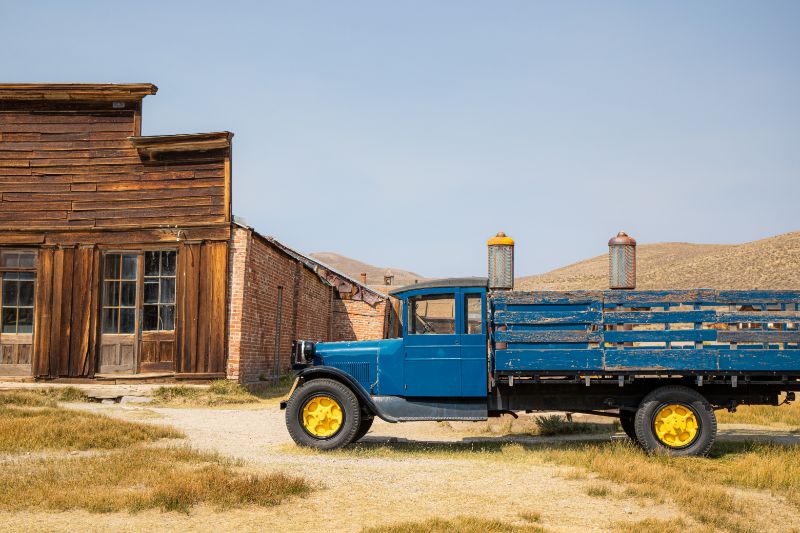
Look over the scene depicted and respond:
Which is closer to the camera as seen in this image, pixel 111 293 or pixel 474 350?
pixel 474 350

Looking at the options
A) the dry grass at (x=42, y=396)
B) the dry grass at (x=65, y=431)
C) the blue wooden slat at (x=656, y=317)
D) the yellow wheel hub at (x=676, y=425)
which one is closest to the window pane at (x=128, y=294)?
the dry grass at (x=42, y=396)

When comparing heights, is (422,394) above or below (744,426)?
above

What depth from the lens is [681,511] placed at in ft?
21.2

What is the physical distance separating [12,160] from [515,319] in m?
12.5

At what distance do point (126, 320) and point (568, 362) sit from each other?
1038 centimetres

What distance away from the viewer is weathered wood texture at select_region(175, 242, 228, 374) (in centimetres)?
1547

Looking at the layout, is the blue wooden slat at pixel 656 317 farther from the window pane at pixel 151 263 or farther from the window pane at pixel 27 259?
the window pane at pixel 27 259

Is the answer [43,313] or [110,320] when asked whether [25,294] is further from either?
[110,320]

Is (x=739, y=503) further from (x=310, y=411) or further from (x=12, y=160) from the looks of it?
(x=12, y=160)

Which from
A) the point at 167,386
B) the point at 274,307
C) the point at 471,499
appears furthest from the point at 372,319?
the point at 471,499

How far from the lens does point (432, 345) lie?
374 inches

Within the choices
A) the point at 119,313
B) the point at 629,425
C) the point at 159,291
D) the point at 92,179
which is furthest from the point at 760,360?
the point at 92,179

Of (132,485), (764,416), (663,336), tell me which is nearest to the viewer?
(132,485)

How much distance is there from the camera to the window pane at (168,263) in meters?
16.0
